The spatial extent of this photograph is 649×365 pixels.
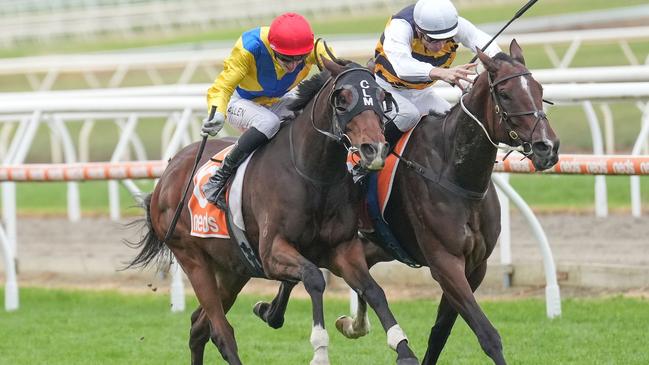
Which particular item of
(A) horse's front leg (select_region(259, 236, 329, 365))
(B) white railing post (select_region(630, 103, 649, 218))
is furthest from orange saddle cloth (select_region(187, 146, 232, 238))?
(B) white railing post (select_region(630, 103, 649, 218))

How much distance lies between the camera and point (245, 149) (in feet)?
21.0

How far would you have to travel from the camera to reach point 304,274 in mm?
5742

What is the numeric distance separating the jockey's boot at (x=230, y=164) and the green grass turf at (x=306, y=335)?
1.09 meters

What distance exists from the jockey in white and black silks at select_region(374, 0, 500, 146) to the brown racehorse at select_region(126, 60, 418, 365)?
0.42 meters

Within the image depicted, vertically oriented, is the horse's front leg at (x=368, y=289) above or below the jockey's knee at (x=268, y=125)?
below

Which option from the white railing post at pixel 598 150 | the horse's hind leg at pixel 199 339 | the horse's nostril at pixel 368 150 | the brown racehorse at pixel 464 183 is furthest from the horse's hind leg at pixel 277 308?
the white railing post at pixel 598 150

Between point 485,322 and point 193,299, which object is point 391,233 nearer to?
point 485,322

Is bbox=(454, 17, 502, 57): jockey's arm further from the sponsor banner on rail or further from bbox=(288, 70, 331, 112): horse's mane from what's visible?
the sponsor banner on rail

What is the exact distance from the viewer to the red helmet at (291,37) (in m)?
6.11

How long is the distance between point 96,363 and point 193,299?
2.32m

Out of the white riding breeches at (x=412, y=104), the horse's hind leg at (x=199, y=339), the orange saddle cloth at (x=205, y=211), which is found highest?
the white riding breeches at (x=412, y=104)

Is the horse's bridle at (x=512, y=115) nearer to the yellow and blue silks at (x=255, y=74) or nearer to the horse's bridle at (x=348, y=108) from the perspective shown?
the horse's bridle at (x=348, y=108)

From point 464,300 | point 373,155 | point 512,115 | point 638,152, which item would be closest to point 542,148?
point 512,115

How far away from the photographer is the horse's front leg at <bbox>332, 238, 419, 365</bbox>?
18.0ft
